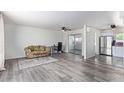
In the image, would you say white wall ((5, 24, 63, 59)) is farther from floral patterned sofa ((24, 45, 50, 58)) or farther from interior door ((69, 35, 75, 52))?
interior door ((69, 35, 75, 52))

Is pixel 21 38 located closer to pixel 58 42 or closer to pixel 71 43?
pixel 58 42

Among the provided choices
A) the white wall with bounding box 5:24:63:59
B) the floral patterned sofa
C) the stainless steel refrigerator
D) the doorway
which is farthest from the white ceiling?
the doorway

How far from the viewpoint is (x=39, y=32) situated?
8523mm

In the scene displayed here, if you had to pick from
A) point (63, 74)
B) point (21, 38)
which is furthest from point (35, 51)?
point (63, 74)

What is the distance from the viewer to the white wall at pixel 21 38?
674 cm

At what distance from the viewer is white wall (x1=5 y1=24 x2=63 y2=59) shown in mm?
6742

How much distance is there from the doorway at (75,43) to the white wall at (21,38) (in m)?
2.29

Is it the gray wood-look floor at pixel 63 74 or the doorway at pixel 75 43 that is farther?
the doorway at pixel 75 43

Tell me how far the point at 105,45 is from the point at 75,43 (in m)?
2.74

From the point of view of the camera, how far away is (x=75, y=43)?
9.73m

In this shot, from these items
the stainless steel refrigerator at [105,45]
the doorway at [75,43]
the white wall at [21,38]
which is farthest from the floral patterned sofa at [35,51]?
the stainless steel refrigerator at [105,45]

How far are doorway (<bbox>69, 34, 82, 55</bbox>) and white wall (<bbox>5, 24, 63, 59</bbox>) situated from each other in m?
2.29

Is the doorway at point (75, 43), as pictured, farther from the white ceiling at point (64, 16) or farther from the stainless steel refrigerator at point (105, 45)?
the white ceiling at point (64, 16)
